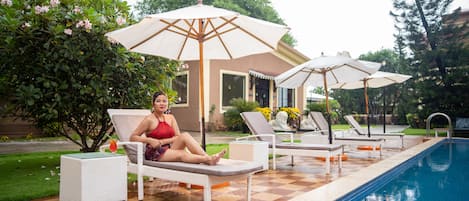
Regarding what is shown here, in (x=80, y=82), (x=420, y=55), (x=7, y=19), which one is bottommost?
(x=80, y=82)

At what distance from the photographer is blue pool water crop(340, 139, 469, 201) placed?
14.2ft

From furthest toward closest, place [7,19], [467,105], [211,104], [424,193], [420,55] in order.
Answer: [420,55]
[467,105]
[211,104]
[7,19]
[424,193]

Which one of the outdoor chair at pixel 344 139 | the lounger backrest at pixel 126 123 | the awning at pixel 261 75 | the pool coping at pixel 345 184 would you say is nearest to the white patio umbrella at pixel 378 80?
the outdoor chair at pixel 344 139

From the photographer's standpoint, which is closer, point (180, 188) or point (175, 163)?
point (175, 163)

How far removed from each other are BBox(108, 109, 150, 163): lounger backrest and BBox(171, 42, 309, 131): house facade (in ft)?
30.9

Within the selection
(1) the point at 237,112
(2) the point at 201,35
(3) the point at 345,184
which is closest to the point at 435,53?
(1) the point at 237,112

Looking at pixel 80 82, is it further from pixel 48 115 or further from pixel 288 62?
pixel 288 62

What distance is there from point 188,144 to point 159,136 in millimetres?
477

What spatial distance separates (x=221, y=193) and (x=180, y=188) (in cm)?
58

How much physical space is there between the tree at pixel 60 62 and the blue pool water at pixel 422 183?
3.92 m

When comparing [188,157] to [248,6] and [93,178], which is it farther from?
[248,6]

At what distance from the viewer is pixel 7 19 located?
16.8 feet

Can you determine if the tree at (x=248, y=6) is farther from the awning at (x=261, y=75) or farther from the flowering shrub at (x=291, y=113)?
the flowering shrub at (x=291, y=113)

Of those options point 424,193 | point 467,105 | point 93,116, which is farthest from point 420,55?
point 93,116
